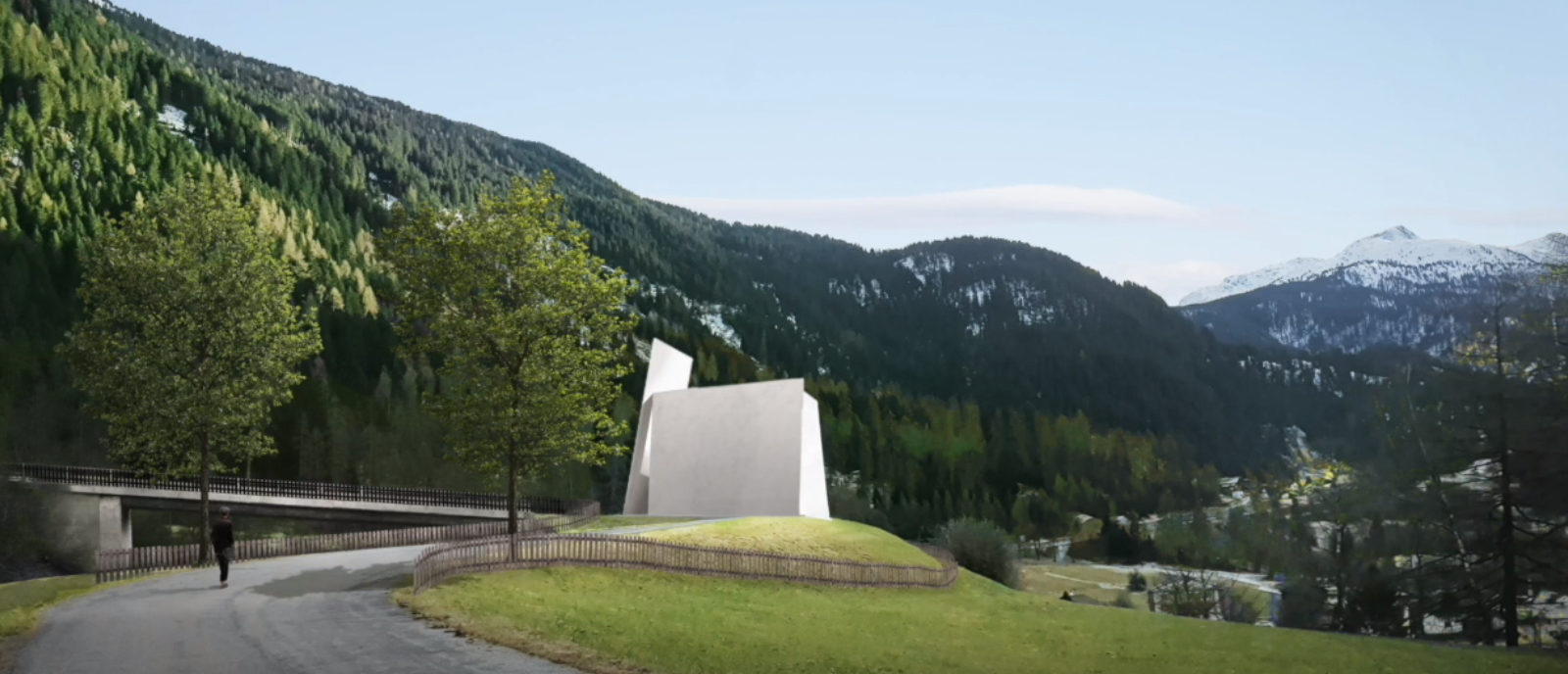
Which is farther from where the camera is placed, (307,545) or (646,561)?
(307,545)

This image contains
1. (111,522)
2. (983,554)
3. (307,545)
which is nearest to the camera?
(307,545)

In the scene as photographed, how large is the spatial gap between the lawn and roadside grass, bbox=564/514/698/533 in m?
10.5

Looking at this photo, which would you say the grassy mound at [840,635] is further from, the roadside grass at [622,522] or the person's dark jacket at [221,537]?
the roadside grass at [622,522]

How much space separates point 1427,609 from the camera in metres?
50.0

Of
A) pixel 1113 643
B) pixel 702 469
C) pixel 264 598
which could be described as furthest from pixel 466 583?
pixel 702 469

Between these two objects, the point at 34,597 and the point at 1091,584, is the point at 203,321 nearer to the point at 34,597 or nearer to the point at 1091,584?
the point at 34,597

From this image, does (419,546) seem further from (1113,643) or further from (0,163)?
(0,163)

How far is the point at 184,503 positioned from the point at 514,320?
36363mm

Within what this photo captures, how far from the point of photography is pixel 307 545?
45.2 m

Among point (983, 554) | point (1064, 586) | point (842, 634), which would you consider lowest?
point (1064, 586)

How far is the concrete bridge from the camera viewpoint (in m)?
60.9

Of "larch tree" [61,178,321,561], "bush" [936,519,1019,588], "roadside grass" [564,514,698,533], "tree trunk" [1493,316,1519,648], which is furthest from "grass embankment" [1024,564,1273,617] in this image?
"larch tree" [61,178,321,561]

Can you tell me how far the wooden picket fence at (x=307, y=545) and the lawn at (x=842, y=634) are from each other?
6.18 m

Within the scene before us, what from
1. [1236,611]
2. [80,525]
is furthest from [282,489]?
[1236,611]
